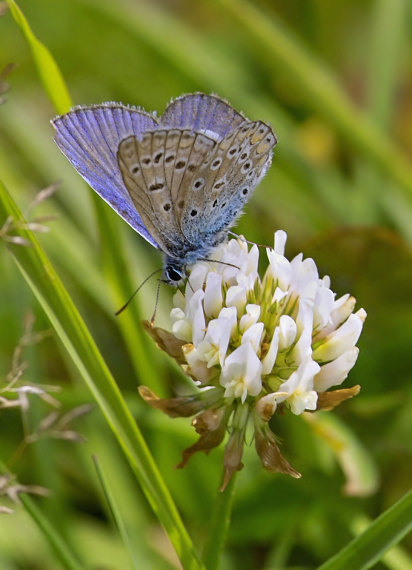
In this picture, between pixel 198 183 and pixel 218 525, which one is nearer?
pixel 218 525

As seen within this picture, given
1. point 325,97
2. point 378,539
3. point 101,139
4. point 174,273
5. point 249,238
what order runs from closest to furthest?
1. point 378,539
2. point 101,139
3. point 174,273
4. point 249,238
5. point 325,97

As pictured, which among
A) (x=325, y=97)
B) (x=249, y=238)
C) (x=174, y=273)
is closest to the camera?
(x=174, y=273)

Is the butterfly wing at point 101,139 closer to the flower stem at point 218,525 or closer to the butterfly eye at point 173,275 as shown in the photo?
the butterfly eye at point 173,275

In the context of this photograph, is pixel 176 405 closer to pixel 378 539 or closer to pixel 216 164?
pixel 378 539

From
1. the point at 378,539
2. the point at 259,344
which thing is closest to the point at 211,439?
the point at 259,344

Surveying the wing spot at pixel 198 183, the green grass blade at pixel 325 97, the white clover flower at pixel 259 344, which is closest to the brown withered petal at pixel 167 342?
the white clover flower at pixel 259 344

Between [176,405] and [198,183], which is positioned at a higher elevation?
[198,183]

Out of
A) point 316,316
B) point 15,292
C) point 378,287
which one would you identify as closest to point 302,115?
point 378,287
